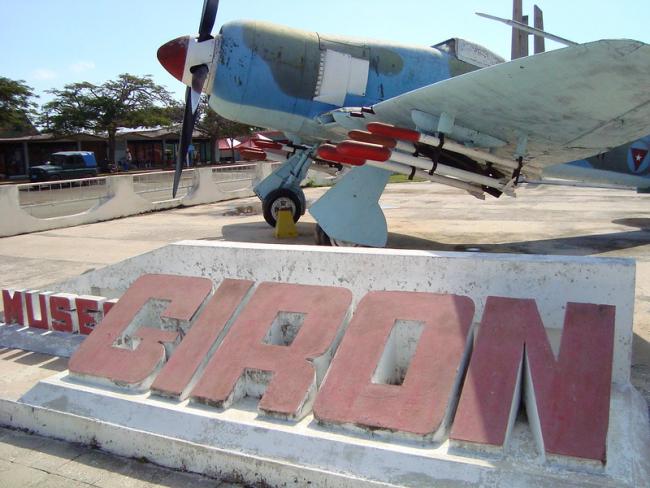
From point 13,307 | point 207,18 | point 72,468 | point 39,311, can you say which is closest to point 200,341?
point 72,468

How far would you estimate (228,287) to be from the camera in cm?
409

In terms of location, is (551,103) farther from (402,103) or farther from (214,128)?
(214,128)

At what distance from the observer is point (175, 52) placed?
808cm

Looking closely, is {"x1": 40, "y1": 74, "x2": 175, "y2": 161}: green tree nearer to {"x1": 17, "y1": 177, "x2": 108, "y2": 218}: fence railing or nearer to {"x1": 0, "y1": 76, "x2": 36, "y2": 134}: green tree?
{"x1": 0, "y1": 76, "x2": 36, "y2": 134}: green tree

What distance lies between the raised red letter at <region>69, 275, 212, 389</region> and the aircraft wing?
338 centimetres

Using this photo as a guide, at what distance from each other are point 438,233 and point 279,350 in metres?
7.34

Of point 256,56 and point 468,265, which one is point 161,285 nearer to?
point 468,265

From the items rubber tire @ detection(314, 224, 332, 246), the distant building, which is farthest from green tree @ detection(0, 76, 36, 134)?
rubber tire @ detection(314, 224, 332, 246)

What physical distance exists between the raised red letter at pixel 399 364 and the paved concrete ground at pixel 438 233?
1.72 metres

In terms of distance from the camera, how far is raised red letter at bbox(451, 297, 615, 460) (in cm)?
270

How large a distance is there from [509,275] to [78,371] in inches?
117

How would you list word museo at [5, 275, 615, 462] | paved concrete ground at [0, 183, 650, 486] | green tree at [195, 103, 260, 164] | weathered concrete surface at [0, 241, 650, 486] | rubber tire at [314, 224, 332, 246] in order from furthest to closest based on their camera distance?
green tree at [195, 103, 260, 164], rubber tire at [314, 224, 332, 246], paved concrete ground at [0, 183, 650, 486], word museo at [5, 275, 615, 462], weathered concrete surface at [0, 241, 650, 486]

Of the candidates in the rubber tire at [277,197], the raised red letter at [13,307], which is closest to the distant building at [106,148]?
the rubber tire at [277,197]

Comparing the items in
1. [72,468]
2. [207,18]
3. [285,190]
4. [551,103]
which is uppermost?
[207,18]
